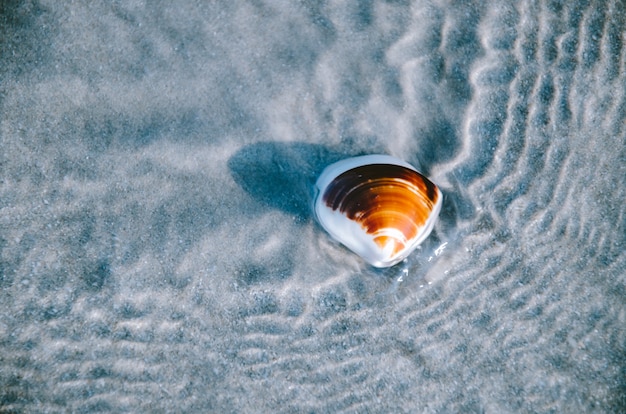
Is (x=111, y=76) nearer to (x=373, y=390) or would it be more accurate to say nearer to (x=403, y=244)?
(x=403, y=244)

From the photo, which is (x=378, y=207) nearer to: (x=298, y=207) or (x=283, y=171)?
(x=298, y=207)

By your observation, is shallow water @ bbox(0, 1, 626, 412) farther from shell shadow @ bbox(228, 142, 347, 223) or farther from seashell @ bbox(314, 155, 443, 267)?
seashell @ bbox(314, 155, 443, 267)

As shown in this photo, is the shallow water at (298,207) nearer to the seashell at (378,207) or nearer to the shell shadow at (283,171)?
the shell shadow at (283,171)

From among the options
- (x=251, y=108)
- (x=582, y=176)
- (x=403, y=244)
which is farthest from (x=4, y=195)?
(x=582, y=176)

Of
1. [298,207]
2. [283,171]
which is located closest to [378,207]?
[298,207]

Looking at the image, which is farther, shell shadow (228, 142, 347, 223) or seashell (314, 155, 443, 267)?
shell shadow (228, 142, 347, 223)

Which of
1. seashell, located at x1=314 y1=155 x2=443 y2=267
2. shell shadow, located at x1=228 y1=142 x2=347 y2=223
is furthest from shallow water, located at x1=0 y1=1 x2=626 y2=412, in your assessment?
seashell, located at x1=314 y1=155 x2=443 y2=267
